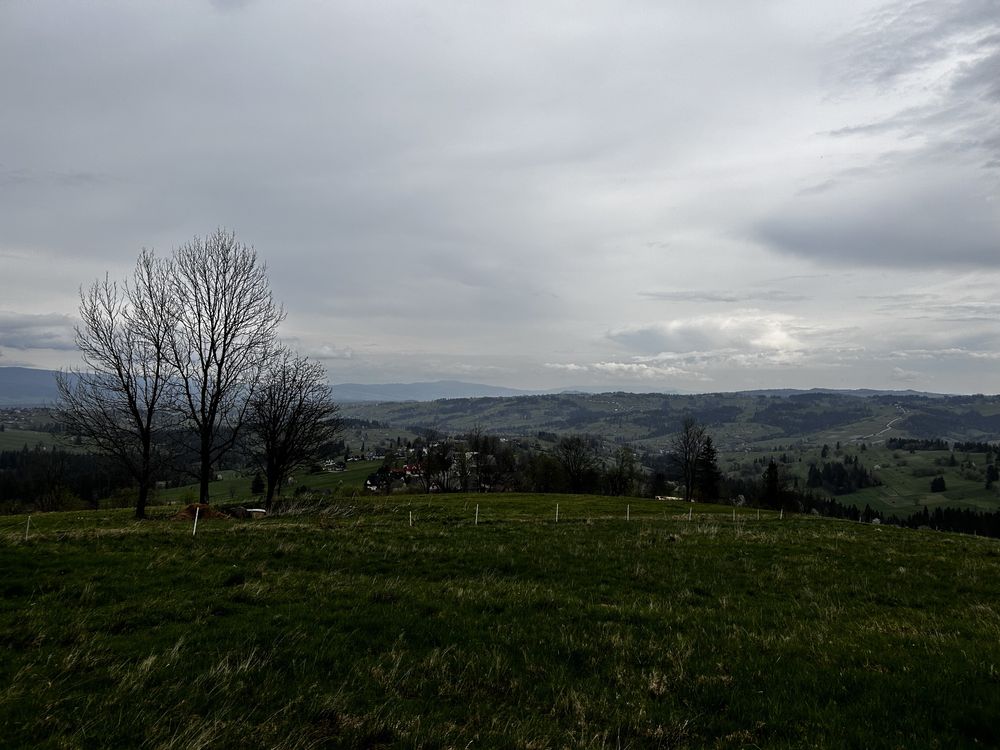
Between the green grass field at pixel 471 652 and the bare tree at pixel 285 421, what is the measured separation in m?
22.9

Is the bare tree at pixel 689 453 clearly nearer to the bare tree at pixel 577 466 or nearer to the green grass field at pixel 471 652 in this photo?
the bare tree at pixel 577 466

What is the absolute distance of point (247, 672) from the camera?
666 cm

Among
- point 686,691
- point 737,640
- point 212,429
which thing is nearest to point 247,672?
point 686,691

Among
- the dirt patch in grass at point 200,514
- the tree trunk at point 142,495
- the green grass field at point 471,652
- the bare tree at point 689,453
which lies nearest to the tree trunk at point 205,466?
the tree trunk at point 142,495

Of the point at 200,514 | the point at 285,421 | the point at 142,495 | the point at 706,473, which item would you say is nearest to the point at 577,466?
the point at 706,473

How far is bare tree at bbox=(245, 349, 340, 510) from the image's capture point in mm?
38156

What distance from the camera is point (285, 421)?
39.8 metres

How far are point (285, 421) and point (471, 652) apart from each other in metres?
36.2

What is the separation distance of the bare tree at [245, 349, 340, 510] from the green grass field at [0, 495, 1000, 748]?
22.9m

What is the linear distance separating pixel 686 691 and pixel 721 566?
431 inches

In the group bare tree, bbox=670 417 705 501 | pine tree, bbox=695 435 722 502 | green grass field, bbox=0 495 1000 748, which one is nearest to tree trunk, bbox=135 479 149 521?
green grass field, bbox=0 495 1000 748

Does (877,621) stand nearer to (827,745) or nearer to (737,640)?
(737,640)

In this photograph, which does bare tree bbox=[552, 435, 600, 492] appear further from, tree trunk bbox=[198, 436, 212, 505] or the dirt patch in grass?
the dirt patch in grass

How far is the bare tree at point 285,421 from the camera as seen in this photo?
3816 centimetres
